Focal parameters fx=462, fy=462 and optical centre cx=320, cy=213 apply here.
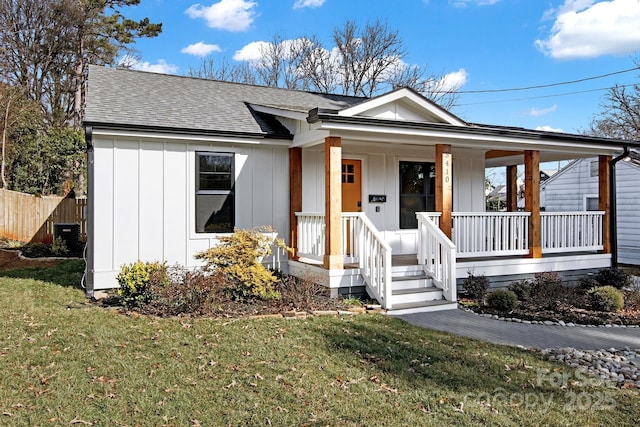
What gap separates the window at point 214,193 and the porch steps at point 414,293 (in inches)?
132

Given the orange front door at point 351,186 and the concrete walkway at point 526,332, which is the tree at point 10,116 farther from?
the concrete walkway at point 526,332

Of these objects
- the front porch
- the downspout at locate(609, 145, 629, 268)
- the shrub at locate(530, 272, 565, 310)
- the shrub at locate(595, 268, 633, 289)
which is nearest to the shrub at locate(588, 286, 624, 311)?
the shrub at locate(530, 272, 565, 310)

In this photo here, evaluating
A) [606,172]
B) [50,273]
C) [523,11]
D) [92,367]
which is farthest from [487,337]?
[523,11]

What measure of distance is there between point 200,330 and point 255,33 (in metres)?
27.6

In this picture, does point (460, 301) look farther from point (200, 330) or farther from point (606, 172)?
point (606, 172)

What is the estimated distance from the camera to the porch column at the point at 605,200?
10664mm

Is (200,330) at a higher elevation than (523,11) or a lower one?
lower

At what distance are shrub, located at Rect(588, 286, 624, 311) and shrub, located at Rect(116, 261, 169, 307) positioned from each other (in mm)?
7126

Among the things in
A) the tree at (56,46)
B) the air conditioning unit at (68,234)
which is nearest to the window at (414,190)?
the air conditioning unit at (68,234)

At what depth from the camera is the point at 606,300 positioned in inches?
306

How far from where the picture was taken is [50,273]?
977 cm

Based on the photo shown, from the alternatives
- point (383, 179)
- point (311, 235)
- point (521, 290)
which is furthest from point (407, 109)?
point (521, 290)

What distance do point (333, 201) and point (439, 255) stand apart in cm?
219

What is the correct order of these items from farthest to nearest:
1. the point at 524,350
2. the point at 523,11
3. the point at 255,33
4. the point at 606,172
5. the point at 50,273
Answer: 1. the point at 255,33
2. the point at 523,11
3. the point at 606,172
4. the point at 50,273
5. the point at 524,350
